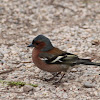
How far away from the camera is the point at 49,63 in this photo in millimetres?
5785

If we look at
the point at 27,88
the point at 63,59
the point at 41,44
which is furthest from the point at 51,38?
the point at 27,88

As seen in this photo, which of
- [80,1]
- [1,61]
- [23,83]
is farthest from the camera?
[80,1]

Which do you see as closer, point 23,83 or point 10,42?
point 23,83

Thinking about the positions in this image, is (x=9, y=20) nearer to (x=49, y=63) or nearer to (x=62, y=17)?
(x=62, y=17)

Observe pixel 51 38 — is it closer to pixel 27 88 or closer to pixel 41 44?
pixel 41 44

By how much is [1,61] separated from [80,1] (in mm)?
5194

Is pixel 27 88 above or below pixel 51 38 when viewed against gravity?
below

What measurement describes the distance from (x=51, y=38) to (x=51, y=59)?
2557mm

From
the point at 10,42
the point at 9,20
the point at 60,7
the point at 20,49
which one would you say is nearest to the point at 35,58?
the point at 20,49

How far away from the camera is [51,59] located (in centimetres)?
579

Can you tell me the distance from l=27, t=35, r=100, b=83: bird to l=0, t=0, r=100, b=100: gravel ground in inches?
12.3

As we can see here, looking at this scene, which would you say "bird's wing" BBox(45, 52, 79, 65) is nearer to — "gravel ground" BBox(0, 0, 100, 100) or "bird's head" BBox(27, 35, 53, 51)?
"bird's head" BBox(27, 35, 53, 51)

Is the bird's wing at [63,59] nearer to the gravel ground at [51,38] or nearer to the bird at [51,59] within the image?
the bird at [51,59]

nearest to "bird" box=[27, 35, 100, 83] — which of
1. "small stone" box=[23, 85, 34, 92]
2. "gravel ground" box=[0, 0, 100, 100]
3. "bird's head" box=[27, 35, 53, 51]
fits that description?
"bird's head" box=[27, 35, 53, 51]
